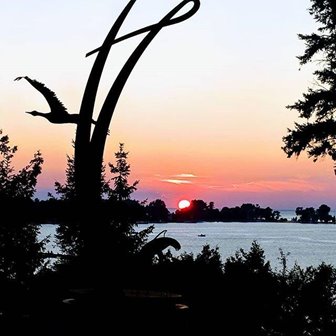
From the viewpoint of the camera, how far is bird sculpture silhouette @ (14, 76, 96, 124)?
6.52 meters

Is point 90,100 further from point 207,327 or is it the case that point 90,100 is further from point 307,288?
point 307,288

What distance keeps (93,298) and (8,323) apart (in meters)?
5.68

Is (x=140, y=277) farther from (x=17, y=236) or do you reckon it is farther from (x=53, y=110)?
(x=17, y=236)

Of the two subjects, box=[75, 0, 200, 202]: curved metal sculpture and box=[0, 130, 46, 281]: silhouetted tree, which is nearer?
box=[75, 0, 200, 202]: curved metal sculpture

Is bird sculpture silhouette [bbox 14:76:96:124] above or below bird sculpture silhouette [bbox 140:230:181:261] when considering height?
above

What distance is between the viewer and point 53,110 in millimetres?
6582

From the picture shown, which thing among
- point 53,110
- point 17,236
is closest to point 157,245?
point 53,110

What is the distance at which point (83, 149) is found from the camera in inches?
251

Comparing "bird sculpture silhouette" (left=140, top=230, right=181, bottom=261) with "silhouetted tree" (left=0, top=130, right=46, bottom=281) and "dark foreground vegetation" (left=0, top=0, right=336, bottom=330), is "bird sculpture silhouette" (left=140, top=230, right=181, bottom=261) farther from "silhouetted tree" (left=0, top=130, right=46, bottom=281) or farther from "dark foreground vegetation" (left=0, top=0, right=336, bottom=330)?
"silhouetted tree" (left=0, top=130, right=46, bottom=281)

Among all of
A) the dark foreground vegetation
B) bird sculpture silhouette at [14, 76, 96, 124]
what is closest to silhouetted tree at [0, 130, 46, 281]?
the dark foreground vegetation

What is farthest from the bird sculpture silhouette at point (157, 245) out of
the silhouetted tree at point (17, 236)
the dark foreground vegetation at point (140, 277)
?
the silhouetted tree at point (17, 236)

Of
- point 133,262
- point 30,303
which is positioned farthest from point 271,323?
point 133,262

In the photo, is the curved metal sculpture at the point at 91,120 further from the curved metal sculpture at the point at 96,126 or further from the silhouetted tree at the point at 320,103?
the silhouetted tree at the point at 320,103

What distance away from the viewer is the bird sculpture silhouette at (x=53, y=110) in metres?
6.52
